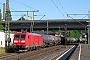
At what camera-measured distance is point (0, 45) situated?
57031mm

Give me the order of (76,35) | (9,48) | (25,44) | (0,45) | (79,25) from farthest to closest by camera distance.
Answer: (76,35)
(79,25)
(0,45)
(9,48)
(25,44)

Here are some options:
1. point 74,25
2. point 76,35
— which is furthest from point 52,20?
point 76,35

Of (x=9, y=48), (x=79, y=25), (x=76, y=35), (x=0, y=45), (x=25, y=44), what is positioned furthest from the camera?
(x=76, y=35)

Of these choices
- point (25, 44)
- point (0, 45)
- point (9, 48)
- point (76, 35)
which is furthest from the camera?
point (76, 35)

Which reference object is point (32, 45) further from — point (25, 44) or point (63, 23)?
point (63, 23)

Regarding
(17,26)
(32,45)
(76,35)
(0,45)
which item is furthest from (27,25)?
(76,35)

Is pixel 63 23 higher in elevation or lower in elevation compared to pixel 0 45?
higher

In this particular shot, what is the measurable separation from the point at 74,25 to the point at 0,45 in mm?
35994

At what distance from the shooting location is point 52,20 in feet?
293

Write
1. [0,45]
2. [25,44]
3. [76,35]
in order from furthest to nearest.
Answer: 1. [76,35]
2. [0,45]
3. [25,44]

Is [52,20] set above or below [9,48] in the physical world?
above

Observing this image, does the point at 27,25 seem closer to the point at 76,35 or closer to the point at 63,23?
the point at 63,23

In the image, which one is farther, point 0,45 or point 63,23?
point 63,23

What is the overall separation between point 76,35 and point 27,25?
9483 centimetres
